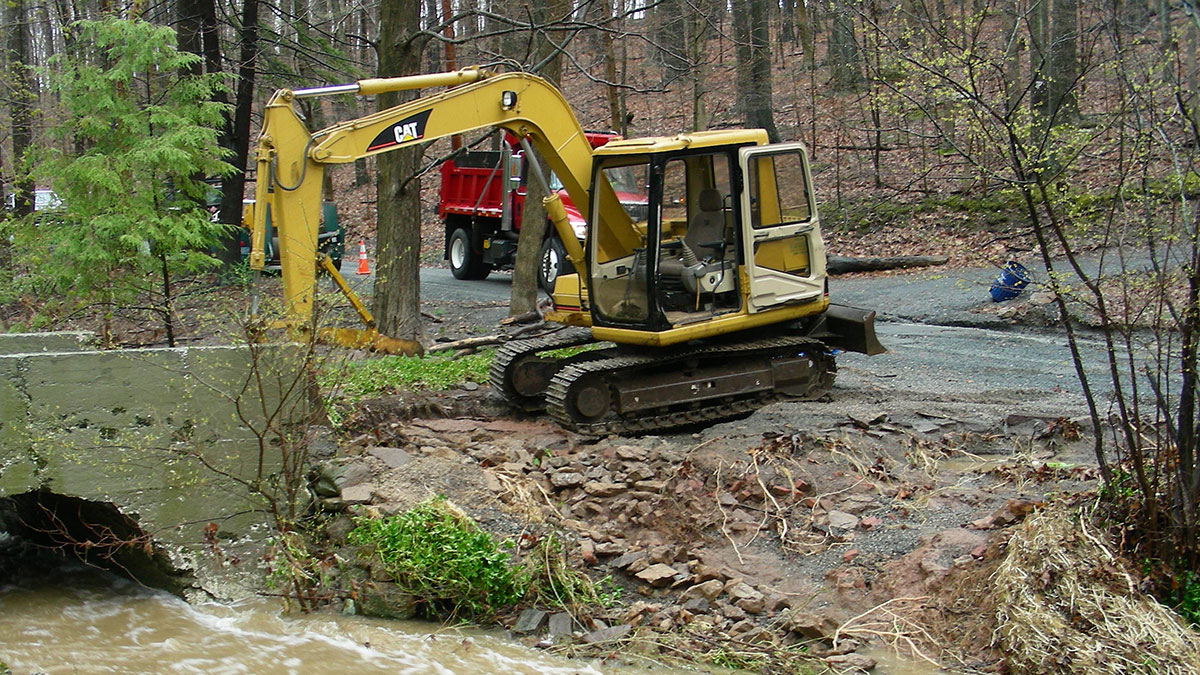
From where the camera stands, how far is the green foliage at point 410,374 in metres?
9.54

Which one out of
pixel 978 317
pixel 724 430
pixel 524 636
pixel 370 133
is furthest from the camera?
pixel 978 317

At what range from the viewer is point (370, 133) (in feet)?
27.6

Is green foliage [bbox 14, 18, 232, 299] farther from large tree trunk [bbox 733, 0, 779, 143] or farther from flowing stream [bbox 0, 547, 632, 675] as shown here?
large tree trunk [bbox 733, 0, 779, 143]

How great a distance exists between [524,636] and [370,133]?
170 inches

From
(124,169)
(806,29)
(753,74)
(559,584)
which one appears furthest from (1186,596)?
(806,29)

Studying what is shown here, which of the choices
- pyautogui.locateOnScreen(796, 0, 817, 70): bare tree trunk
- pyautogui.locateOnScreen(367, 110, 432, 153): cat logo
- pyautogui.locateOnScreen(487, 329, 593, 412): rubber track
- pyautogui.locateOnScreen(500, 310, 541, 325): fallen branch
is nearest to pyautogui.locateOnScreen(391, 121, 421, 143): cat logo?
pyautogui.locateOnScreen(367, 110, 432, 153): cat logo

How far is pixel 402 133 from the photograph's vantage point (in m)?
8.59

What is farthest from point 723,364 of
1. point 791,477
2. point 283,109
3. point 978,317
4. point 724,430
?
point 978,317

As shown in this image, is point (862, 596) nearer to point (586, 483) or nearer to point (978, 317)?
point (586, 483)

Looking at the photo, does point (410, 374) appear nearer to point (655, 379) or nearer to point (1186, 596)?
point (655, 379)

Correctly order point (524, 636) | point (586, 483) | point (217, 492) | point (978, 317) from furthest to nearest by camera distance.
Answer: point (978, 317) → point (586, 483) → point (217, 492) → point (524, 636)

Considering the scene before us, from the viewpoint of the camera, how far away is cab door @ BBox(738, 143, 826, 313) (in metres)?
9.30

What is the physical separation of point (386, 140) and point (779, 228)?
3.54 meters

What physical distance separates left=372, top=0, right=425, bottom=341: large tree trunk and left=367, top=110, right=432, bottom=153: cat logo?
7.40ft
